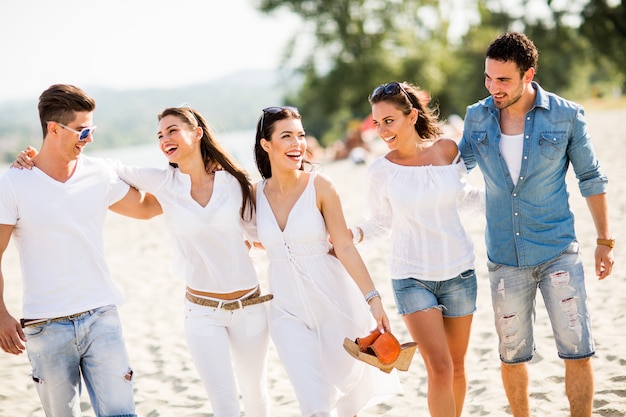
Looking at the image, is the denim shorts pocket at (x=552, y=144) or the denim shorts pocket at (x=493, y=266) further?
the denim shorts pocket at (x=493, y=266)

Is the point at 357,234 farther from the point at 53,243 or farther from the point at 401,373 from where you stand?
the point at 401,373

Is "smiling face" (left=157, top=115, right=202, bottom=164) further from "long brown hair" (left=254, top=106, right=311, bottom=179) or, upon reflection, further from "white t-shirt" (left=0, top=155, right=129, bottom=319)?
"white t-shirt" (left=0, top=155, right=129, bottom=319)

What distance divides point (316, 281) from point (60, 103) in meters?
1.84

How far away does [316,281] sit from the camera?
12.5 ft

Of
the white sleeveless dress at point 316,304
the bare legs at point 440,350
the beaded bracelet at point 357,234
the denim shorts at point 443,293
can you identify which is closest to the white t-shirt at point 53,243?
the white sleeveless dress at point 316,304

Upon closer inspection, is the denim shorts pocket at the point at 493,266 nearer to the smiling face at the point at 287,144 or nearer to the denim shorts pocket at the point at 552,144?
the denim shorts pocket at the point at 552,144

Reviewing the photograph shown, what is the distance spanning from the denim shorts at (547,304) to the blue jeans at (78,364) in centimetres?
231

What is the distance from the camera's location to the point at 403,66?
129 ft

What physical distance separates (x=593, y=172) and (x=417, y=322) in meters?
1.42

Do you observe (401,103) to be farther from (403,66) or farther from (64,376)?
(403,66)

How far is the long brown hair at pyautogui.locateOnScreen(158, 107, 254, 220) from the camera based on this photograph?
13.1 feet

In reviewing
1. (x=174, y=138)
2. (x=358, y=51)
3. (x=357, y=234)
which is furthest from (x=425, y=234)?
(x=358, y=51)

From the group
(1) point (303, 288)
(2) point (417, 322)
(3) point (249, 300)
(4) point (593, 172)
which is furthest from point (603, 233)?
(3) point (249, 300)

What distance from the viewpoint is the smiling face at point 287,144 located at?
390 centimetres
